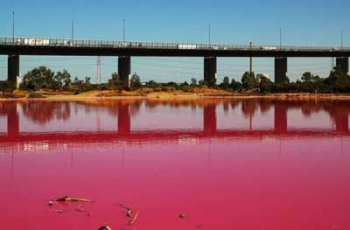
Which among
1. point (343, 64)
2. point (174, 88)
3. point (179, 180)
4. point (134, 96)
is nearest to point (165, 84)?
point (174, 88)

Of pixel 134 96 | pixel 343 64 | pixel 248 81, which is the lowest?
pixel 134 96

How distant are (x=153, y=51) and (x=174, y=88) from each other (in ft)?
21.5

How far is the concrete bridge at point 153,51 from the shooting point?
71500mm

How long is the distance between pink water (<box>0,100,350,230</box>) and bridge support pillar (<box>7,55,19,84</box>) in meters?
60.7

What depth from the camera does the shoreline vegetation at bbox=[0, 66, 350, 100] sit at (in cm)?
7425

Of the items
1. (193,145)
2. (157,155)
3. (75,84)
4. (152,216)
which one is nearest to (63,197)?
(152,216)

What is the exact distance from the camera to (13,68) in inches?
3071

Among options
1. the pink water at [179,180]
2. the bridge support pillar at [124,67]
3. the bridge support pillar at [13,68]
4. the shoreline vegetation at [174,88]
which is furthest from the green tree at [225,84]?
the pink water at [179,180]

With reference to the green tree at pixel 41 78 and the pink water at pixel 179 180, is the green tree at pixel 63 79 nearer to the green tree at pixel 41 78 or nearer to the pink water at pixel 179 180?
the green tree at pixel 41 78

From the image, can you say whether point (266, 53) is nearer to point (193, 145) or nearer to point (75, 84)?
point (75, 84)

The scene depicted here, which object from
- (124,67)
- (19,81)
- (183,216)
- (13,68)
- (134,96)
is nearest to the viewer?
(183,216)

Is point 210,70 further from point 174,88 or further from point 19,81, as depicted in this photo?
point 19,81

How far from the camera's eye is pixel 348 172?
11.1 meters

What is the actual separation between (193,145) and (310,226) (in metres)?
8.94
